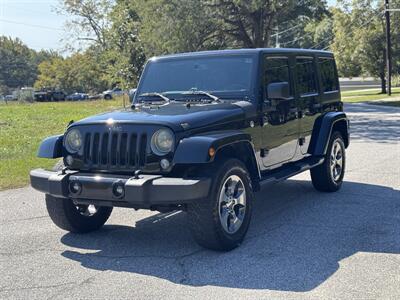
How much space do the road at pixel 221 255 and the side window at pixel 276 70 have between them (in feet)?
5.21

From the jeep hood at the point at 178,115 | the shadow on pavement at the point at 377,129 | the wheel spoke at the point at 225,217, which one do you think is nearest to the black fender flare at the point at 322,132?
the jeep hood at the point at 178,115

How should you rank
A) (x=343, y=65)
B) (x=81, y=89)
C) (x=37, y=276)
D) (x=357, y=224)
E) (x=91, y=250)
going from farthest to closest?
(x=81, y=89), (x=343, y=65), (x=357, y=224), (x=91, y=250), (x=37, y=276)

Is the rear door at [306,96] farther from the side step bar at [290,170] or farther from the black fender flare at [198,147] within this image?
the black fender flare at [198,147]

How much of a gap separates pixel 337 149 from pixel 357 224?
6.78 feet

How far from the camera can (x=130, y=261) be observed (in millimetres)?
4965

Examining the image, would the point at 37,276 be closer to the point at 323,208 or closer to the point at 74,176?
the point at 74,176

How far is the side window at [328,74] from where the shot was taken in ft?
25.5

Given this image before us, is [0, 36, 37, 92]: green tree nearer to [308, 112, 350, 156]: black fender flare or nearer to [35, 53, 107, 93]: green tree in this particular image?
[35, 53, 107, 93]: green tree

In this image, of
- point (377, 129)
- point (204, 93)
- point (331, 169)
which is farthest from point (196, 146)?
point (377, 129)

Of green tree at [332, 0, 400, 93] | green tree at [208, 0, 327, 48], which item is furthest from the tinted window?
green tree at [332, 0, 400, 93]

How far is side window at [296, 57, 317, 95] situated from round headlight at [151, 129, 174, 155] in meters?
2.67

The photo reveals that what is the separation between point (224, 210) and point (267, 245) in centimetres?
57

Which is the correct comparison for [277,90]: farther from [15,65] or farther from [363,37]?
[15,65]

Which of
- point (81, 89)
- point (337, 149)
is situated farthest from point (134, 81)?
point (81, 89)
